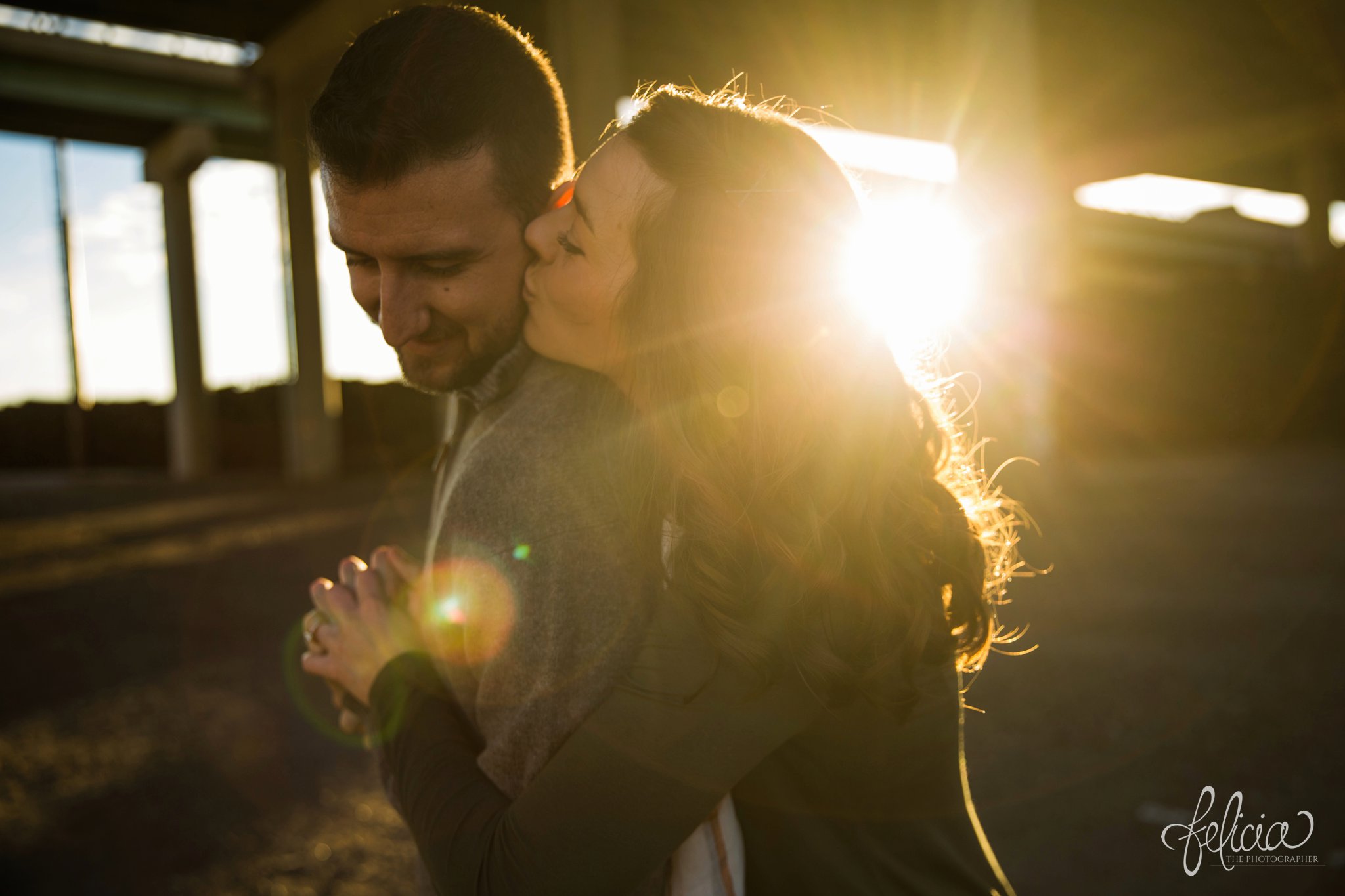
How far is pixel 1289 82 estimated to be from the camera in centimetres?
1638

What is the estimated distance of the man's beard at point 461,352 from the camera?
68.9 inches

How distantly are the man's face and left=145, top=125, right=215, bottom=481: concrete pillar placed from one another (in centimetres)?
2142

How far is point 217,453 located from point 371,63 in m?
22.2

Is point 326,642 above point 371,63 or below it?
below

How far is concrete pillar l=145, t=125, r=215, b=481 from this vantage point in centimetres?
2038

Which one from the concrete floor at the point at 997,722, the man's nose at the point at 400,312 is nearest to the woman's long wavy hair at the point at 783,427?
the man's nose at the point at 400,312

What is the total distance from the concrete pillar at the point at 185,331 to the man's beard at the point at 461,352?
21489 mm

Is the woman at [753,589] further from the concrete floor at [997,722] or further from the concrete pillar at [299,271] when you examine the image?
the concrete pillar at [299,271]

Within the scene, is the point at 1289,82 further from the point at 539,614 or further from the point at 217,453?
the point at 217,453

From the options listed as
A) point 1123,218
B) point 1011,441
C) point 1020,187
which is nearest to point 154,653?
point 1011,441

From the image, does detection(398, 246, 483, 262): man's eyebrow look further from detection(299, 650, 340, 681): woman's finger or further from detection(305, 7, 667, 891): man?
detection(299, 650, 340, 681): woman's finger

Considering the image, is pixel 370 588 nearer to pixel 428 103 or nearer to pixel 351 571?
pixel 351 571

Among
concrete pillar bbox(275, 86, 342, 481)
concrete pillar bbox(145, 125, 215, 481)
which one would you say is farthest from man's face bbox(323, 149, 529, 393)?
concrete pillar bbox(145, 125, 215, 481)

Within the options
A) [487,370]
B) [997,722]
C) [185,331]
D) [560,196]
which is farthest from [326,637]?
[185,331]
